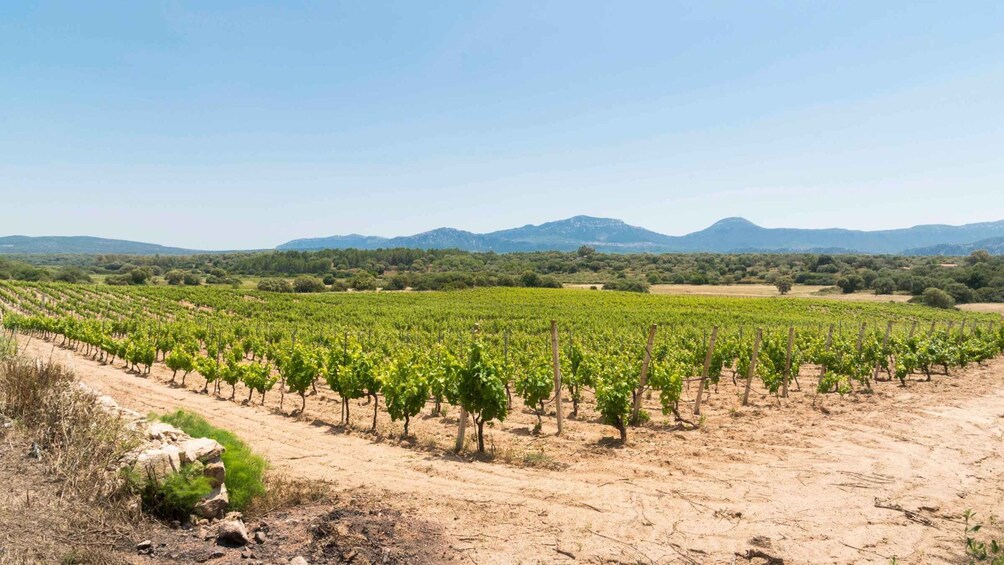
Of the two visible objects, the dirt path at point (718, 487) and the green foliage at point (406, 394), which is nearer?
the dirt path at point (718, 487)

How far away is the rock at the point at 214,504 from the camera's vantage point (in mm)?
6789

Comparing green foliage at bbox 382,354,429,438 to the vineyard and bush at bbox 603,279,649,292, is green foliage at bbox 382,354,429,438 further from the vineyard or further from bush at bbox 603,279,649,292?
bush at bbox 603,279,649,292

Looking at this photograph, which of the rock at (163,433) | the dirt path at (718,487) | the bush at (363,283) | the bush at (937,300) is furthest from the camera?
the bush at (363,283)

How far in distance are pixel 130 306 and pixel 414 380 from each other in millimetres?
47252

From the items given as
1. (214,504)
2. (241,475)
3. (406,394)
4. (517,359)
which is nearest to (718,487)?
(406,394)

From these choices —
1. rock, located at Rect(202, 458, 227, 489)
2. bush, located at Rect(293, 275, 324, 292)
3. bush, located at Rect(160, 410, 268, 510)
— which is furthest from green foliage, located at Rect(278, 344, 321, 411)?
bush, located at Rect(293, 275, 324, 292)

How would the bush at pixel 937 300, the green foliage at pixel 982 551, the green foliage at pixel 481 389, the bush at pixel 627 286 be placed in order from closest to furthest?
1. the green foliage at pixel 982 551
2. the green foliage at pixel 481 389
3. the bush at pixel 937 300
4. the bush at pixel 627 286

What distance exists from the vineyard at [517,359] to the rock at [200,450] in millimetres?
4361

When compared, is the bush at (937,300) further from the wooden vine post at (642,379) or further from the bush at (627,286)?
the wooden vine post at (642,379)

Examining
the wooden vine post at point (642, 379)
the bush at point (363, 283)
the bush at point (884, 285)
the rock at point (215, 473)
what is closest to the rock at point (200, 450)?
the rock at point (215, 473)

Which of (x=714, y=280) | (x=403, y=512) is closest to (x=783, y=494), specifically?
(x=403, y=512)

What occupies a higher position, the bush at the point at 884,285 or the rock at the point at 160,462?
the rock at the point at 160,462

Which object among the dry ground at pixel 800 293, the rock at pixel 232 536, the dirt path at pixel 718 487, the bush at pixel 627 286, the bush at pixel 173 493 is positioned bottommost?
the dry ground at pixel 800 293

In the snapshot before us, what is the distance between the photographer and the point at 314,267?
14000cm
